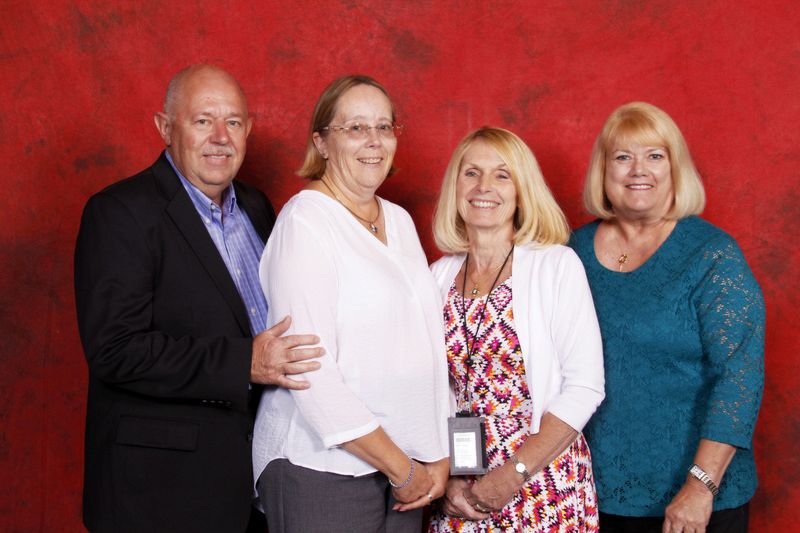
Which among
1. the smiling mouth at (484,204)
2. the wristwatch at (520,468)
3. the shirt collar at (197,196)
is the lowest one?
the wristwatch at (520,468)

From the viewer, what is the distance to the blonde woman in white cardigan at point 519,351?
2164mm

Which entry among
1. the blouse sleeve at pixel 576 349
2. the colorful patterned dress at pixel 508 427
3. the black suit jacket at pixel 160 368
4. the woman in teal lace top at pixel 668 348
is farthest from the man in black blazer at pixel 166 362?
the woman in teal lace top at pixel 668 348

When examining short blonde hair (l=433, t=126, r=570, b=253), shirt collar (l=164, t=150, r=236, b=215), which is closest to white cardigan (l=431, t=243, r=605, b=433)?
short blonde hair (l=433, t=126, r=570, b=253)

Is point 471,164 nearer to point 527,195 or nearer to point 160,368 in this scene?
point 527,195

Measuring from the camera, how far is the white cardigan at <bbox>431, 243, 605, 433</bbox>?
85.0 inches

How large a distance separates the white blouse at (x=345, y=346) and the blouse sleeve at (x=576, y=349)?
13.9 inches

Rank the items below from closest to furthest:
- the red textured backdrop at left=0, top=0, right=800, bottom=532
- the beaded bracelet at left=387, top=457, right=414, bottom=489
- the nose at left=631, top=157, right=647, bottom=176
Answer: the beaded bracelet at left=387, top=457, right=414, bottom=489, the nose at left=631, top=157, right=647, bottom=176, the red textured backdrop at left=0, top=0, right=800, bottom=532

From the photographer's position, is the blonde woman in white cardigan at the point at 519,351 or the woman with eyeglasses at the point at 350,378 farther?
the blonde woman in white cardigan at the point at 519,351

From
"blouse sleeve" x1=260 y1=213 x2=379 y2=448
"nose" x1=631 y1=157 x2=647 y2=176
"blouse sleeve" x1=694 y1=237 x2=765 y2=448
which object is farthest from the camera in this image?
"nose" x1=631 y1=157 x2=647 y2=176

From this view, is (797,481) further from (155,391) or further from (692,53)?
(155,391)

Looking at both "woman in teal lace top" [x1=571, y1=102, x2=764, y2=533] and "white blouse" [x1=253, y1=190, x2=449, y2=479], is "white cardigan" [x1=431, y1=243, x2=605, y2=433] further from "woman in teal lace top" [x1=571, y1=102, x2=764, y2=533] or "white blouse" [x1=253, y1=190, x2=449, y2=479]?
"white blouse" [x1=253, y1=190, x2=449, y2=479]

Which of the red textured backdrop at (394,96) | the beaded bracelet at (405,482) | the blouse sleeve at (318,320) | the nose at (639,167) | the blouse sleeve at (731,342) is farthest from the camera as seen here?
Result: the red textured backdrop at (394,96)

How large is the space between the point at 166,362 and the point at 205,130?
28.8 inches

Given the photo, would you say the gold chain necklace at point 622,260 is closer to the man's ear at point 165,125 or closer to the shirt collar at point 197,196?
the shirt collar at point 197,196
